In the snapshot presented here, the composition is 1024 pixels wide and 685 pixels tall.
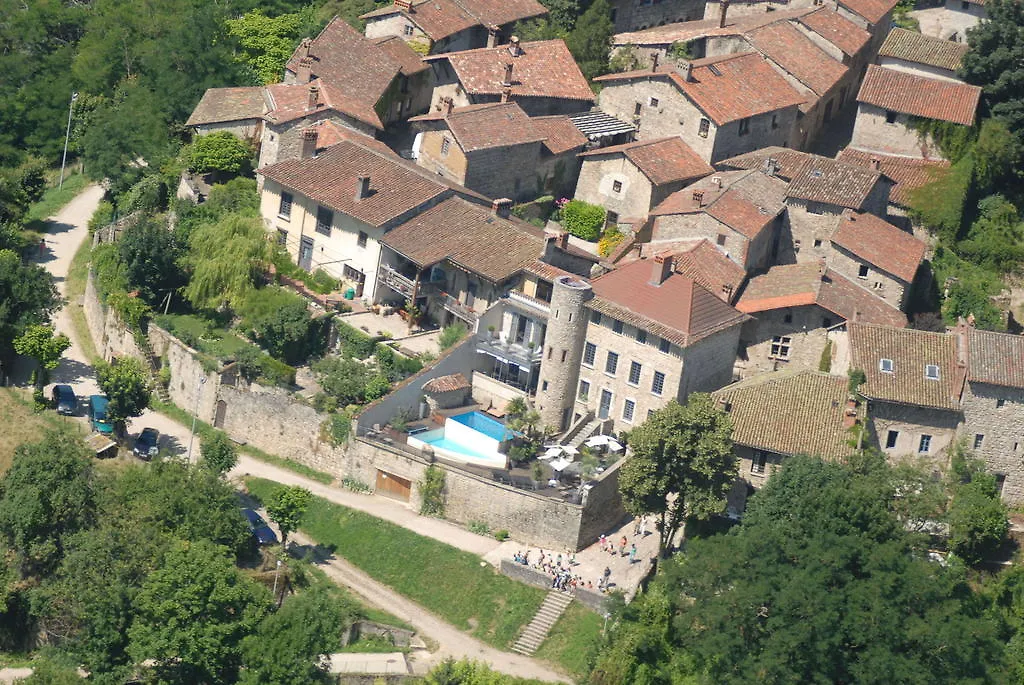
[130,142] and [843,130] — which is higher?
[843,130]

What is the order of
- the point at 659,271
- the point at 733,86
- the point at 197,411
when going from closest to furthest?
the point at 659,271 → the point at 197,411 → the point at 733,86

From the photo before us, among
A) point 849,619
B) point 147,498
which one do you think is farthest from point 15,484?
point 849,619

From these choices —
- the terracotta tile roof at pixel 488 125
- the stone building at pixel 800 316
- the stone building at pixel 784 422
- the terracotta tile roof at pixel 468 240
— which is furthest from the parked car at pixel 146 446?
the stone building at pixel 800 316

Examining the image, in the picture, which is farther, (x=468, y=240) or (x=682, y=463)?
(x=468, y=240)

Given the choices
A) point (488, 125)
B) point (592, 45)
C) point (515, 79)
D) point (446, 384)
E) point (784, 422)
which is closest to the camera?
point (784, 422)

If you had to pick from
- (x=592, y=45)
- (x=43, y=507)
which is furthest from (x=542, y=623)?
(x=592, y=45)

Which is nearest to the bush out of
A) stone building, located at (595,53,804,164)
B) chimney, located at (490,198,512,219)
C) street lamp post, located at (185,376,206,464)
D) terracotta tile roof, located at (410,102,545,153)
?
chimney, located at (490,198,512,219)

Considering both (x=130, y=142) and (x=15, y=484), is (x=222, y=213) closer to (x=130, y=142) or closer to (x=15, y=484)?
(x=130, y=142)

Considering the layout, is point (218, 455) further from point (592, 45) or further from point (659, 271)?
point (592, 45)
